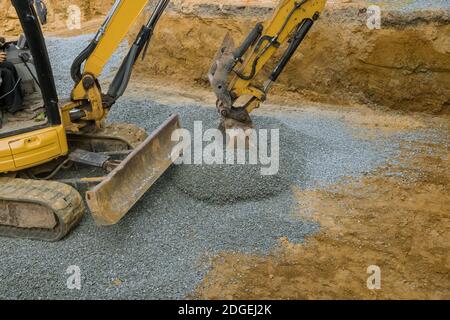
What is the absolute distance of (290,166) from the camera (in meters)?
5.58

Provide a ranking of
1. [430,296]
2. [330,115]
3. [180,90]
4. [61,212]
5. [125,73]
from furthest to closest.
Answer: [180,90] → [330,115] → [125,73] → [61,212] → [430,296]

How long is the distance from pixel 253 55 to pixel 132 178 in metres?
1.87

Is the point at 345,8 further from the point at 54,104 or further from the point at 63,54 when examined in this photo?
the point at 63,54

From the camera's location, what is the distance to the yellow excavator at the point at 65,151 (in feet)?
14.8

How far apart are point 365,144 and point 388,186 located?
3.39 feet

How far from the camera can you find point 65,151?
4996 millimetres

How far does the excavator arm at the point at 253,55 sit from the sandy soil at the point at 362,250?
123 centimetres

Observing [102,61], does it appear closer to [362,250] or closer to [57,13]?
[362,250]

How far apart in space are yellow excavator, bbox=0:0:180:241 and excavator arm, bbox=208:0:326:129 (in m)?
0.71

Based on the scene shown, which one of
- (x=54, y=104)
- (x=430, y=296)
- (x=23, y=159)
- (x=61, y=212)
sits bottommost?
(x=430, y=296)

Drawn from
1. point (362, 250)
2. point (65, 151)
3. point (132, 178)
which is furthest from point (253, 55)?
point (362, 250)

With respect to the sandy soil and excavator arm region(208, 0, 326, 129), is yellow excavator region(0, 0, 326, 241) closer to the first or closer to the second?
excavator arm region(208, 0, 326, 129)

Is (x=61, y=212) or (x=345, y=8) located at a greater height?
(x=345, y=8)

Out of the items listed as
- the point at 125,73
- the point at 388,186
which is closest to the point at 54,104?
the point at 125,73
